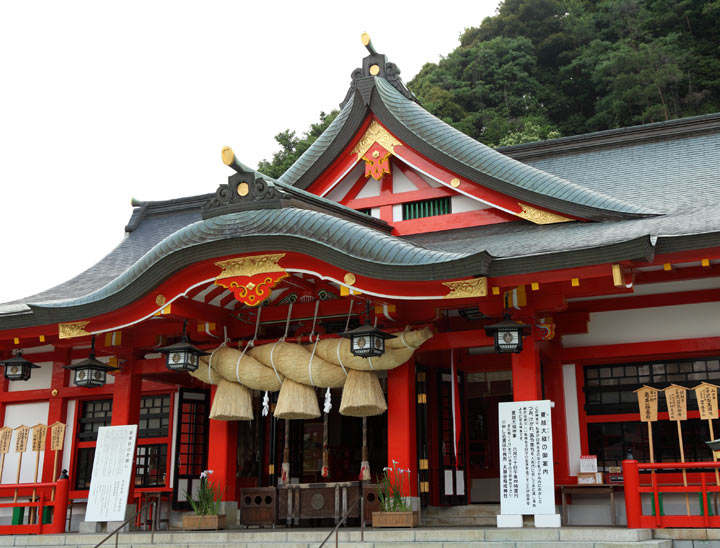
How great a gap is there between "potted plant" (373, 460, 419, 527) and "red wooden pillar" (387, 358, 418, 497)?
0.32ft

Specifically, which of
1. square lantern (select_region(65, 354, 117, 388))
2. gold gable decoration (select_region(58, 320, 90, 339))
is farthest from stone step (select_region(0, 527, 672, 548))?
gold gable decoration (select_region(58, 320, 90, 339))

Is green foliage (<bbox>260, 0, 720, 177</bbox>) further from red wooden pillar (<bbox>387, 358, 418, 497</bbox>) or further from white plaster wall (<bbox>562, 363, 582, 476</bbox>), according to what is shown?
red wooden pillar (<bbox>387, 358, 418, 497</bbox>)

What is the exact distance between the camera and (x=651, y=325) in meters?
10.7

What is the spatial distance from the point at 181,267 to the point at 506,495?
495 centimetres

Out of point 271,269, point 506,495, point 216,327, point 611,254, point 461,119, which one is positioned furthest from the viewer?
point 461,119

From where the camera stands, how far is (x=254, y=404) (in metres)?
13.3

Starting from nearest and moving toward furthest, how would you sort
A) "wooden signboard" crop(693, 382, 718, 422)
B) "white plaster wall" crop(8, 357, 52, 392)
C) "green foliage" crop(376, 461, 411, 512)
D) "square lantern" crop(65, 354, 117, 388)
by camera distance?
"wooden signboard" crop(693, 382, 718, 422) → "green foliage" crop(376, 461, 411, 512) → "square lantern" crop(65, 354, 117, 388) → "white plaster wall" crop(8, 357, 52, 392)

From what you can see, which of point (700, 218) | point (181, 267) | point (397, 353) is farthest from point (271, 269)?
point (700, 218)

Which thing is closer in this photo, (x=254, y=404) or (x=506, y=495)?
(x=506, y=495)

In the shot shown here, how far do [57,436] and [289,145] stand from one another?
87.5 feet

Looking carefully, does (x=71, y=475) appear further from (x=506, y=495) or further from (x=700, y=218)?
(x=700, y=218)

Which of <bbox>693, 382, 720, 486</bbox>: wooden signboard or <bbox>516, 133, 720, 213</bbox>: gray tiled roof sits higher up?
<bbox>516, 133, 720, 213</bbox>: gray tiled roof

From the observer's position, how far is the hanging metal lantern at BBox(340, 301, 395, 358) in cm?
989

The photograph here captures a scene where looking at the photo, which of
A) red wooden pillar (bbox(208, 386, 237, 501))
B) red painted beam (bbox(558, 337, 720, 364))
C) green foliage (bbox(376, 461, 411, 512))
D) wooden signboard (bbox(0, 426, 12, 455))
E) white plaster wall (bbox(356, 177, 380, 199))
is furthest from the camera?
wooden signboard (bbox(0, 426, 12, 455))
